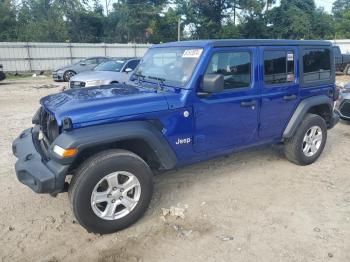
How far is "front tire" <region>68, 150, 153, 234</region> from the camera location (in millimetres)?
3264

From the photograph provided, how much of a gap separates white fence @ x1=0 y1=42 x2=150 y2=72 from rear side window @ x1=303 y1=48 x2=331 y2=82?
21.8 metres

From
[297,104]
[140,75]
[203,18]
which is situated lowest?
[297,104]

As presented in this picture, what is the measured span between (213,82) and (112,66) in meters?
8.79

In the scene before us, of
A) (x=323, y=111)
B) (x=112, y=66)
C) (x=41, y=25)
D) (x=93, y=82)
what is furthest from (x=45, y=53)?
(x=323, y=111)

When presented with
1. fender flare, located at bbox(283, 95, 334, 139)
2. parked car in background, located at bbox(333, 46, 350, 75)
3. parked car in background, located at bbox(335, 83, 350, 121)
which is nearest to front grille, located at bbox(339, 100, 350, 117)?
parked car in background, located at bbox(335, 83, 350, 121)

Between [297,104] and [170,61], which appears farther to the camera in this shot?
[297,104]

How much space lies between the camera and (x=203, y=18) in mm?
39344

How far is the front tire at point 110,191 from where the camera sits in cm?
326

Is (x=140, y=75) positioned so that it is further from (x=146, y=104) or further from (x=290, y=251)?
(x=290, y=251)

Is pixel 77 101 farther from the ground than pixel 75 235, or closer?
farther from the ground

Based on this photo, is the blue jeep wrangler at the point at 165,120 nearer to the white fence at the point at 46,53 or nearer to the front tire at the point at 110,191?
the front tire at the point at 110,191

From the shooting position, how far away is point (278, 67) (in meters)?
4.67

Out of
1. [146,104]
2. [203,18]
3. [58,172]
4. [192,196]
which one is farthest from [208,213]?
[203,18]

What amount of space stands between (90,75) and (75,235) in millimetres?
8213
